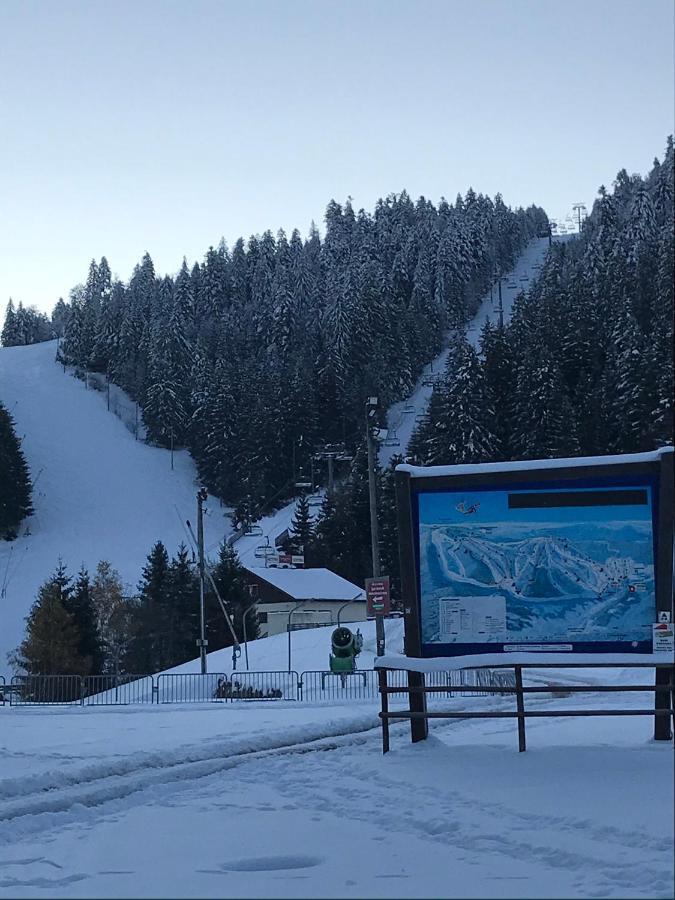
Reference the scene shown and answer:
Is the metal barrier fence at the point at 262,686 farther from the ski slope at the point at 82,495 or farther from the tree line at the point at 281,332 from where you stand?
the tree line at the point at 281,332

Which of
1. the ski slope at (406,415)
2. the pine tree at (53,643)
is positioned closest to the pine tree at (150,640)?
the pine tree at (53,643)

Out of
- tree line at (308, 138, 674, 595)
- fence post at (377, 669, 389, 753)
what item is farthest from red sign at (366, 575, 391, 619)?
tree line at (308, 138, 674, 595)

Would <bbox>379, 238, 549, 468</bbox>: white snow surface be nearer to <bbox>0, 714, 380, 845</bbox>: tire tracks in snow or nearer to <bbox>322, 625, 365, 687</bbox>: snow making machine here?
<bbox>322, 625, 365, 687</bbox>: snow making machine

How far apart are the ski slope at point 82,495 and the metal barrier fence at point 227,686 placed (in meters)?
32.4

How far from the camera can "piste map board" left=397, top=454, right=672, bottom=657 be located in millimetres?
10711

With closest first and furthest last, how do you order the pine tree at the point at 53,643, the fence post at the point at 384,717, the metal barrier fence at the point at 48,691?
the fence post at the point at 384,717, the metal barrier fence at the point at 48,691, the pine tree at the point at 53,643

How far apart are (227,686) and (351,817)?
2287 centimetres

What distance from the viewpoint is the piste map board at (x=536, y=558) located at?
10711 mm

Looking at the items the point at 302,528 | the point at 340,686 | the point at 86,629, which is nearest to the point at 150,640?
the point at 86,629

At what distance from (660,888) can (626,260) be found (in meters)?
115

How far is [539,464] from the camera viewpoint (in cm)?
1101

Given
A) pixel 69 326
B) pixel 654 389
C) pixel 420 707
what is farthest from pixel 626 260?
pixel 420 707

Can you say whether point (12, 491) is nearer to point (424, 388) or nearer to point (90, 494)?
point (90, 494)

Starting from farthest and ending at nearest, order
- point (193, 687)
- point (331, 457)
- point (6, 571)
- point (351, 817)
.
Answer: point (331, 457) → point (6, 571) → point (193, 687) → point (351, 817)
